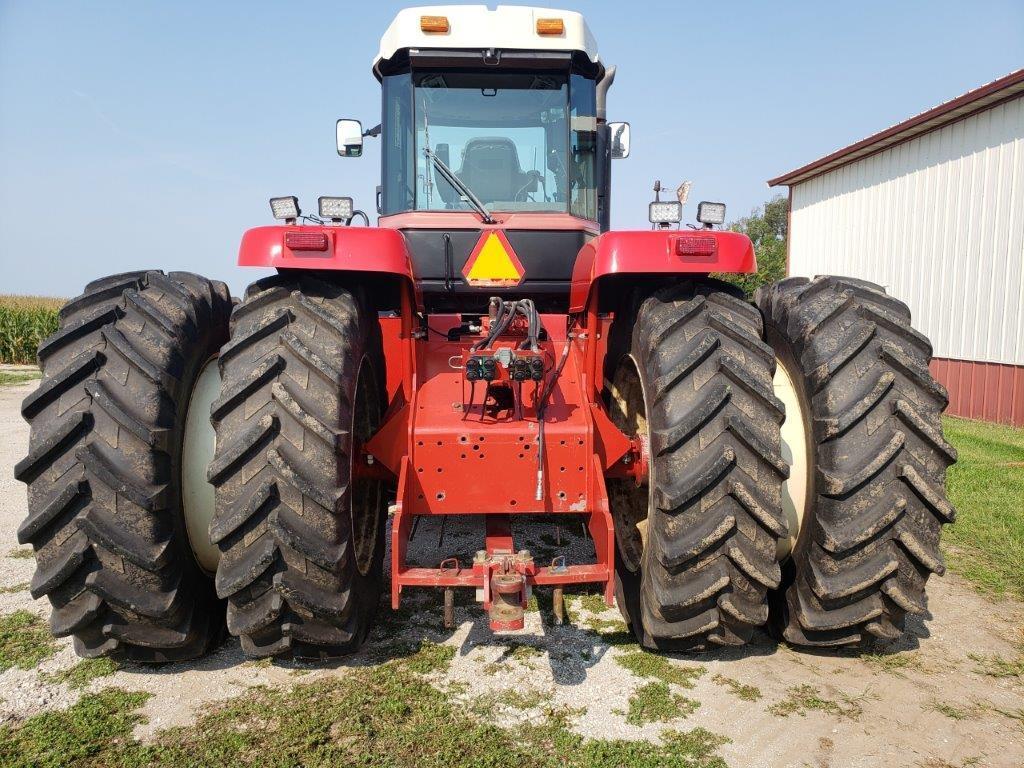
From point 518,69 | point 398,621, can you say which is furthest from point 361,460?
point 518,69

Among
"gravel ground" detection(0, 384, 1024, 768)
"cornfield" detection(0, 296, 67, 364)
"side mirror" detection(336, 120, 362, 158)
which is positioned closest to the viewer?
"gravel ground" detection(0, 384, 1024, 768)

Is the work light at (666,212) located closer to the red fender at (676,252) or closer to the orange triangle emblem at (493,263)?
the red fender at (676,252)

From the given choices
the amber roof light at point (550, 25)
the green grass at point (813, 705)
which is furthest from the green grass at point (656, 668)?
the amber roof light at point (550, 25)

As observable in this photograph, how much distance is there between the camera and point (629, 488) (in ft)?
13.7

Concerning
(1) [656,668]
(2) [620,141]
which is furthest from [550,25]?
(1) [656,668]

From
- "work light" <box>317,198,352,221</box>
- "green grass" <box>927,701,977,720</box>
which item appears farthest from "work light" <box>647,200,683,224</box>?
"green grass" <box>927,701,977,720</box>

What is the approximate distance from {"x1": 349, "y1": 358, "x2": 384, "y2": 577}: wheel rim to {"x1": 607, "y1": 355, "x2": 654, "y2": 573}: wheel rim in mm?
1331

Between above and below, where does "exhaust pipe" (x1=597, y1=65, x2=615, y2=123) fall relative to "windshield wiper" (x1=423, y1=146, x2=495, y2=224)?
above

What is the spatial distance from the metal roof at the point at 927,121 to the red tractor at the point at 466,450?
29.5 ft

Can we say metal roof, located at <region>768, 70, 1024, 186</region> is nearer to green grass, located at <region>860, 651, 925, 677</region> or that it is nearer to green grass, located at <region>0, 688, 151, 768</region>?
green grass, located at <region>860, 651, 925, 677</region>

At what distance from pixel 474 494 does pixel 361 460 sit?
606 millimetres

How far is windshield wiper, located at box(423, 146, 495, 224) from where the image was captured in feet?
13.2

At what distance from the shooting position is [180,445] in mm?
3035

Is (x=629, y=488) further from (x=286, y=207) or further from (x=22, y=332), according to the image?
(x=22, y=332)
